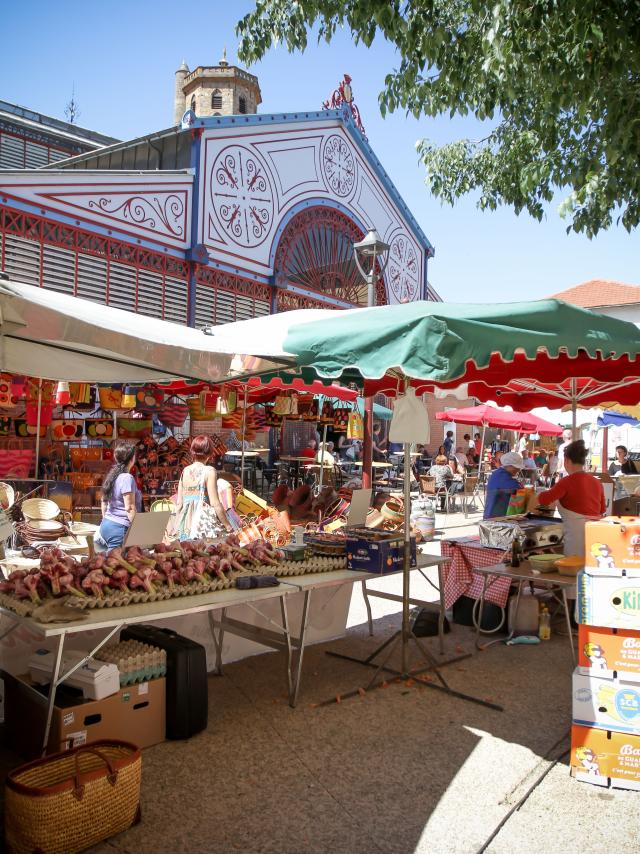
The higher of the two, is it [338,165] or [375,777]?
[338,165]

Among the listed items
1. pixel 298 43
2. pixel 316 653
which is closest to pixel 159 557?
pixel 316 653

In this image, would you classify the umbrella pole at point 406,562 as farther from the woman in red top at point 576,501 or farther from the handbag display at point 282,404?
the handbag display at point 282,404

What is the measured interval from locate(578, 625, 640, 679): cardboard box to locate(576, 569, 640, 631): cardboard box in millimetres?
50

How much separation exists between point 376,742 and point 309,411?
913 centimetres

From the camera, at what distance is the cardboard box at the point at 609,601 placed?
3641 millimetres

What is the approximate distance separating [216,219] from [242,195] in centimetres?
118

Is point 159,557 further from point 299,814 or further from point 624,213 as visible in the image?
point 624,213

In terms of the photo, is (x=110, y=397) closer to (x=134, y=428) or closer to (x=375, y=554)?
(x=134, y=428)

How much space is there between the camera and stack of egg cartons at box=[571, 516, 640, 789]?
3.60 meters

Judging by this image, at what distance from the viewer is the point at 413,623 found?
6539 millimetres

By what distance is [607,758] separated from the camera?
361cm

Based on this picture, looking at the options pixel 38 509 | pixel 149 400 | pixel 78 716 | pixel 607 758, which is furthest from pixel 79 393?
pixel 607 758

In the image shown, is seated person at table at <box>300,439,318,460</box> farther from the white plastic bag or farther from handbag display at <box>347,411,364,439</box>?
the white plastic bag

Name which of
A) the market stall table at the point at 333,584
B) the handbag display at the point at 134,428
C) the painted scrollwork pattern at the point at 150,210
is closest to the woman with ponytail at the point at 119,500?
the market stall table at the point at 333,584
